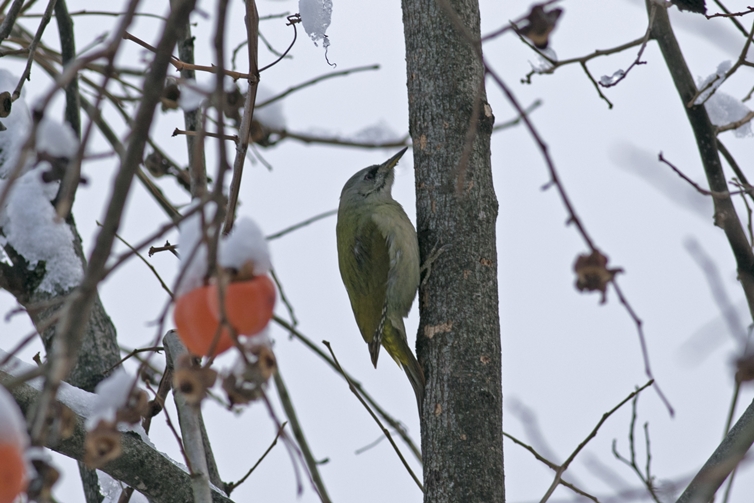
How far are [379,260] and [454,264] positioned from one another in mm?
1425

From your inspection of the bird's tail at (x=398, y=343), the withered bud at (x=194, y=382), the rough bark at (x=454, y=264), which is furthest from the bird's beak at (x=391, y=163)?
the withered bud at (x=194, y=382)

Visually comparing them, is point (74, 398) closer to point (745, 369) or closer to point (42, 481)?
point (42, 481)

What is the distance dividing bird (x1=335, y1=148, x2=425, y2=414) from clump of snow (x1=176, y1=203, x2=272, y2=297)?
2.55 metres

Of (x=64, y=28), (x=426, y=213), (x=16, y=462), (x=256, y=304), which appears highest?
(x=64, y=28)

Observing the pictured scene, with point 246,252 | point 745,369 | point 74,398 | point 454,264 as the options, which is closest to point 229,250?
point 246,252

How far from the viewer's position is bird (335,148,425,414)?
4.28 m

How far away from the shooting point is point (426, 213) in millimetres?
3385

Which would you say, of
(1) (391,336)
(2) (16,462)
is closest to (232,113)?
(1) (391,336)

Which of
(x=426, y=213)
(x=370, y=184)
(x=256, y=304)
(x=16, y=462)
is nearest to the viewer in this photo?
(x=16, y=462)

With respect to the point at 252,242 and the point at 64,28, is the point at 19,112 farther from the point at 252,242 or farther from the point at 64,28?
the point at 252,242

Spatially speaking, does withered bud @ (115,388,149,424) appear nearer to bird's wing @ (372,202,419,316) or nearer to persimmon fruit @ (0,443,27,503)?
persimmon fruit @ (0,443,27,503)

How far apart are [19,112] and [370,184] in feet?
7.02

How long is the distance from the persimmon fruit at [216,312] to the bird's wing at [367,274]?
315 centimetres

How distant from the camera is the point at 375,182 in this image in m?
5.01
